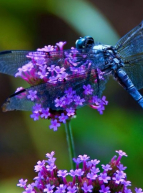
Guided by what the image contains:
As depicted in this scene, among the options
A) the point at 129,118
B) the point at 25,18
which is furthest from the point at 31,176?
the point at 25,18

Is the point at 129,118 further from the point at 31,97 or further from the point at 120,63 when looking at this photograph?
the point at 31,97

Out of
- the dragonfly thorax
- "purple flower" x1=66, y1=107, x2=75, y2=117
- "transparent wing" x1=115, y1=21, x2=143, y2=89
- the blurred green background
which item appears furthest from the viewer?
the blurred green background

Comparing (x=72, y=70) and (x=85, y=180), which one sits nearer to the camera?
(x=85, y=180)

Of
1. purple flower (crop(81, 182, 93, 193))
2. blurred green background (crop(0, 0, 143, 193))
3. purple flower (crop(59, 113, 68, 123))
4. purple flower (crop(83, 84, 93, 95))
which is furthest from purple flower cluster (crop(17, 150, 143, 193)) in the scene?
blurred green background (crop(0, 0, 143, 193))

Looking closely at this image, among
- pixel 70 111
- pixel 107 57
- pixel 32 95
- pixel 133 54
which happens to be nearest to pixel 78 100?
pixel 70 111

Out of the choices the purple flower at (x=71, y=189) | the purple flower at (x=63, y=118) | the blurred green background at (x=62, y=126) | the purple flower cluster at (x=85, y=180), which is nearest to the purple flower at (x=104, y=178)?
the purple flower cluster at (x=85, y=180)

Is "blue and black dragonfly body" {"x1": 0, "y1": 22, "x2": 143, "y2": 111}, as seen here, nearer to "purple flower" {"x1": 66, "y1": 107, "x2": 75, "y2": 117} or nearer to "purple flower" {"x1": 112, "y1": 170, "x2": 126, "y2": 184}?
"purple flower" {"x1": 66, "y1": 107, "x2": 75, "y2": 117}

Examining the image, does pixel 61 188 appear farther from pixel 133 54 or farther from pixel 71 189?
pixel 133 54
